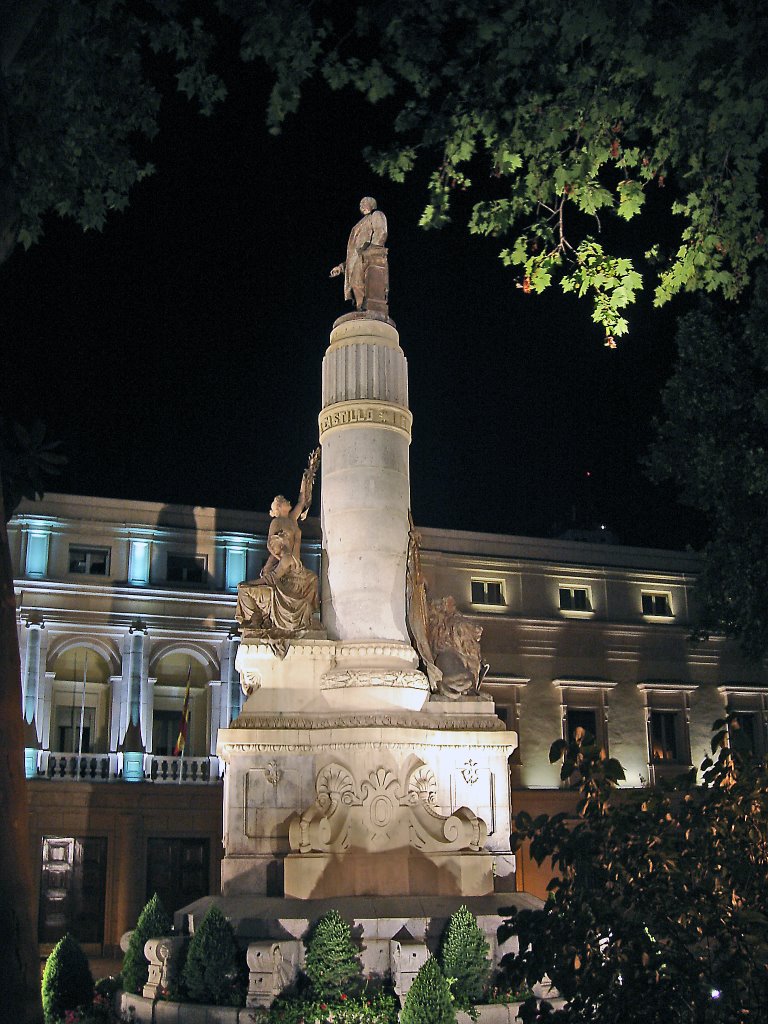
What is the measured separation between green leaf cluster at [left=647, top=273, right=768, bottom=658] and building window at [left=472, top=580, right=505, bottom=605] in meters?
17.3

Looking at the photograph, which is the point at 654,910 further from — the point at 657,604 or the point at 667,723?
the point at 657,604

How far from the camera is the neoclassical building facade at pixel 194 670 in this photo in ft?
130

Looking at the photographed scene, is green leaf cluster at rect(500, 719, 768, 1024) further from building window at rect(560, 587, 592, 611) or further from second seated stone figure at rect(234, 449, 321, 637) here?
building window at rect(560, 587, 592, 611)

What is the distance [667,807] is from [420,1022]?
7403 millimetres

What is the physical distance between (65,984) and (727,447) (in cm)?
1808

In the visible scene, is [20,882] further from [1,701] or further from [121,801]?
[121,801]

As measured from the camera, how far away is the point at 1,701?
7.42 metres

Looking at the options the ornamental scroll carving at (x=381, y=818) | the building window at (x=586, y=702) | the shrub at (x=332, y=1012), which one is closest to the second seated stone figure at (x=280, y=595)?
the ornamental scroll carving at (x=381, y=818)

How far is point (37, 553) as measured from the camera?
41625 mm

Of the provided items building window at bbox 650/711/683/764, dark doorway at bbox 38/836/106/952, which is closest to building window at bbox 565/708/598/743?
building window at bbox 650/711/683/764

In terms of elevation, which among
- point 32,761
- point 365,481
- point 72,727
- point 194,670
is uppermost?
point 194,670

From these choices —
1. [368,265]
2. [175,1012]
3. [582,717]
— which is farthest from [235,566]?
[175,1012]

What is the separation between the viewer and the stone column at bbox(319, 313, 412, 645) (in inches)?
803

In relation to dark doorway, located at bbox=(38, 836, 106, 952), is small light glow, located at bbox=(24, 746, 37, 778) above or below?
above
